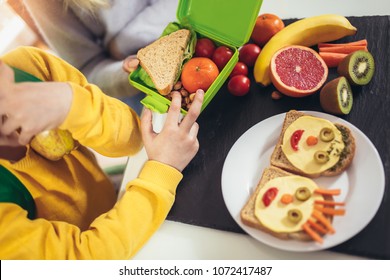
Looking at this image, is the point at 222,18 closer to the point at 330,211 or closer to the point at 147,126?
the point at 147,126

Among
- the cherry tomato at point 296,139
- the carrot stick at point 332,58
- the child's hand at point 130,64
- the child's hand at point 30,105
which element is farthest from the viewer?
the child's hand at point 130,64

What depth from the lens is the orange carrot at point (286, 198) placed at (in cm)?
81

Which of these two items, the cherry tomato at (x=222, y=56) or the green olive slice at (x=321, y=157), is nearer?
the green olive slice at (x=321, y=157)

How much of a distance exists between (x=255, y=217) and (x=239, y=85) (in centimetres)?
33

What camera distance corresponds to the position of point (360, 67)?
0.93 m

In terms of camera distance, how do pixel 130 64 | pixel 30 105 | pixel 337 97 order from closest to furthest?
1. pixel 30 105
2. pixel 337 97
3. pixel 130 64

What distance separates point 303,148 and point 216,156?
0.20 m

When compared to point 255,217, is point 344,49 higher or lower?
higher

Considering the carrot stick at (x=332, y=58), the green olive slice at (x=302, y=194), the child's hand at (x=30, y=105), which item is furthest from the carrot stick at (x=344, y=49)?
the child's hand at (x=30, y=105)

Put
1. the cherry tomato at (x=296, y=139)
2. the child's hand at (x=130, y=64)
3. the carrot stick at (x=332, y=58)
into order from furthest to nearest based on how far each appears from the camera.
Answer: the child's hand at (x=130, y=64), the carrot stick at (x=332, y=58), the cherry tomato at (x=296, y=139)

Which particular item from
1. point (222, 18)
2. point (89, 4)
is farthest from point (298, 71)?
point (89, 4)

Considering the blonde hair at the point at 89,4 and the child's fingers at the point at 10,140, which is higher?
the blonde hair at the point at 89,4

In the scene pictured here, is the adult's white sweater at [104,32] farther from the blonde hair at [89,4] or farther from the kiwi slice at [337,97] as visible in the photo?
the kiwi slice at [337,97]

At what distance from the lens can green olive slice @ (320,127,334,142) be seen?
84cm
